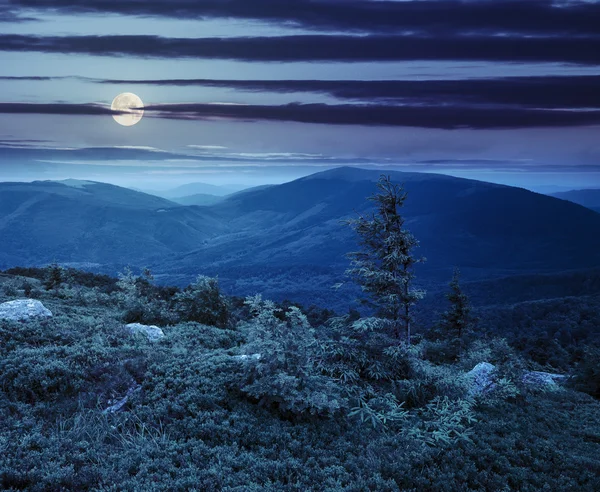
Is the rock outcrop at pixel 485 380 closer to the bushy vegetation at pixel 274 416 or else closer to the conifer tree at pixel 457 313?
the bushy vegetation at pixel 274 416

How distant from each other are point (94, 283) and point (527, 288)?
17596cm

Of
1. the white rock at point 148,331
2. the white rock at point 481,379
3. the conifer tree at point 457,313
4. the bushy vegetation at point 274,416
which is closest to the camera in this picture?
the bushy vegetation at point 274,416

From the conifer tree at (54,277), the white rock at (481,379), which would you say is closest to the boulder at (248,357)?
the white rock at (481,379)

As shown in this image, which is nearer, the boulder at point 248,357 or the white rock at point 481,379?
the boulder at point 248,357

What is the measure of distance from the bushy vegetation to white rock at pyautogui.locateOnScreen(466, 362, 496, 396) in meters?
0.38

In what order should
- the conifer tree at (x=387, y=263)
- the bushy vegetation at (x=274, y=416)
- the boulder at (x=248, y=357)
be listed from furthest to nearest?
the conifer tree at (x=387, y=263) → the boulder at (x=248, y=357) → the bushy vegetation at (x=274, y=416)

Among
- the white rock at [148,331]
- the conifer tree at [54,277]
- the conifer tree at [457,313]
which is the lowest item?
the conifer tree at [457,313]

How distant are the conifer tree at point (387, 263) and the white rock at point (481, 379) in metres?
2.81

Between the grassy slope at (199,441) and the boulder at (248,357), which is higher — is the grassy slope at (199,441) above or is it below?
below

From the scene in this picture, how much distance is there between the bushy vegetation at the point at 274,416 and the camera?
779cm

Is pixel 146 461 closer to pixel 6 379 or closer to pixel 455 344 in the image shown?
pixel 6 379

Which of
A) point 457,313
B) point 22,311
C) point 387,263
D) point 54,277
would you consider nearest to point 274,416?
point 387,263

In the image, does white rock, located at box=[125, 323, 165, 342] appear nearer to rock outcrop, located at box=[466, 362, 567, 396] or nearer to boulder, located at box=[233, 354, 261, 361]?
boulder, located at box=[233, 354, 261, 361]

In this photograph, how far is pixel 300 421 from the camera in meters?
9.80
